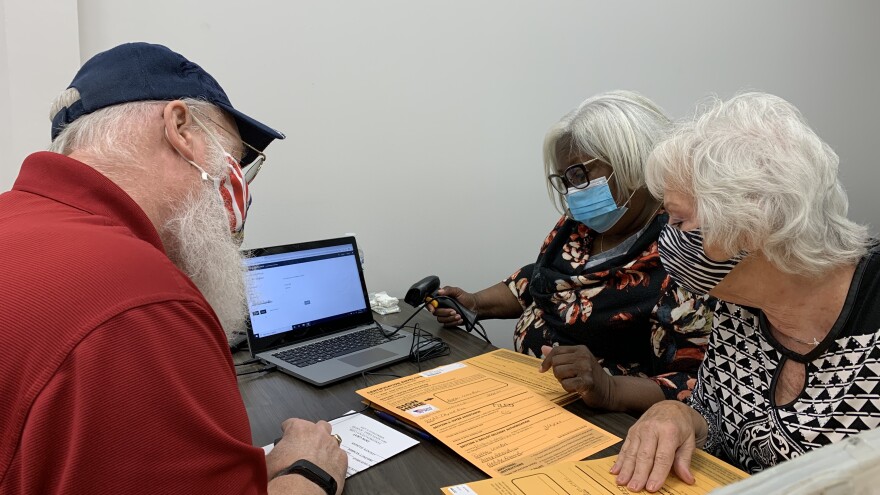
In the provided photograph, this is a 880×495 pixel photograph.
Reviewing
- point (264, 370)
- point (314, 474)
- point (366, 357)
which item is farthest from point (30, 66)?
point (314, 474)

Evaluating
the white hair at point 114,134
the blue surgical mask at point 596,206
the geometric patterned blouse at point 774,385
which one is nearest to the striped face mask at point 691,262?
the geometric patterned blouse at point 774,385

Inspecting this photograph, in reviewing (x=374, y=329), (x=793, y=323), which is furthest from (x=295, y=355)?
(x=793, y=323)

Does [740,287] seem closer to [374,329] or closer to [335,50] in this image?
[374,329]

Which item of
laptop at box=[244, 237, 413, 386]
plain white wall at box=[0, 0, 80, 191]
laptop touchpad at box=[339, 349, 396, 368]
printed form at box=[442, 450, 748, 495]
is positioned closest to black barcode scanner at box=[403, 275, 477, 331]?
laptop at box=[244, 237, 413, 386]

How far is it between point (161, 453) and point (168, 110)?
21.3 inches

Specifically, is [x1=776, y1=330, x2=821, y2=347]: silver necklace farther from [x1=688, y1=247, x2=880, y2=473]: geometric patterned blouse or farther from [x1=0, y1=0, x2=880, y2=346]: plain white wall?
[x1=0, y1=0, x2=880, y2=346]: plain white wall

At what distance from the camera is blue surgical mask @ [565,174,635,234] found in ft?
4.86

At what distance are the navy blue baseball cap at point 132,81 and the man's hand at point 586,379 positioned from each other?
2.76 feet

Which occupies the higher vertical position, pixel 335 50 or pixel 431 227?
pixel 335 50

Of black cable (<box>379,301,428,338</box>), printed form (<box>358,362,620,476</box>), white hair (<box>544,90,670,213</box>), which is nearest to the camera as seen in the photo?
printed form (<box>358,362,620,476</box>)

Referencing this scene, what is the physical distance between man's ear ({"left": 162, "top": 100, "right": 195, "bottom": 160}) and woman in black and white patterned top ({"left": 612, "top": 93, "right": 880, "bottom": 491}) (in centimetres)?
83

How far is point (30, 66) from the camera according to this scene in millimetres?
1527

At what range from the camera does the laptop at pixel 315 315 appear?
Result: 136 cm

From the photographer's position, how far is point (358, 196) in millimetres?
2059
